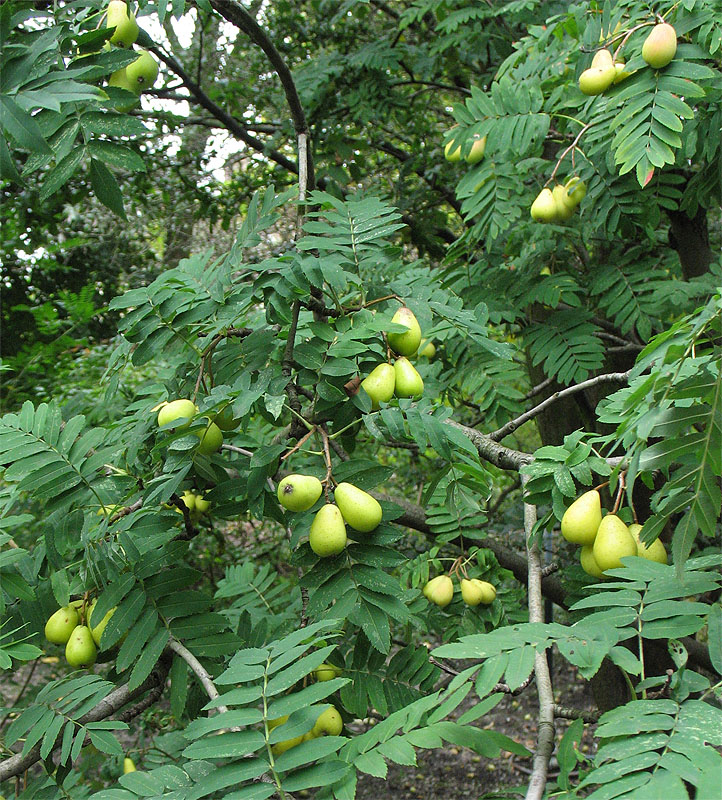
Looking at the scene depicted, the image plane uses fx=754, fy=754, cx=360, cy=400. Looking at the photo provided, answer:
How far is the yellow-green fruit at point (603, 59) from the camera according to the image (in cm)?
183

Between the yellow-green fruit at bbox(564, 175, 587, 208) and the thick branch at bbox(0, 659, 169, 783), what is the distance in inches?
67.2

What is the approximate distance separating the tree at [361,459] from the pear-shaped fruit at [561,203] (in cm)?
3

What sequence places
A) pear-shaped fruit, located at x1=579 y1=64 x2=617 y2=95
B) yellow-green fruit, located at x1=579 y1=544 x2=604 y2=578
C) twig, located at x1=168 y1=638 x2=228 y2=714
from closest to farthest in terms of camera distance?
twig, located at x1=168 y1=638 x2=228 y2=714
yellow-green fruit, located at x1=579 y1=544 x2=604 y2=578
pear-shaped fruit, located at x1=579 y1=64 x2=617 y2=95

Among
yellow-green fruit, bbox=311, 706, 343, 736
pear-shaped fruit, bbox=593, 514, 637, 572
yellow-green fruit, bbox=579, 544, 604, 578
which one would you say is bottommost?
yellow-green fruit, bbox=311, 706, 343, 736

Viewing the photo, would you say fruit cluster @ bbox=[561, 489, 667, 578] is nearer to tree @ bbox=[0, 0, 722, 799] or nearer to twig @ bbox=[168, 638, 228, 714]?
tree @ bbox=[0, 0, 722, 799]

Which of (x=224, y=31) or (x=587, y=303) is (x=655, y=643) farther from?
(x=224, y=31)

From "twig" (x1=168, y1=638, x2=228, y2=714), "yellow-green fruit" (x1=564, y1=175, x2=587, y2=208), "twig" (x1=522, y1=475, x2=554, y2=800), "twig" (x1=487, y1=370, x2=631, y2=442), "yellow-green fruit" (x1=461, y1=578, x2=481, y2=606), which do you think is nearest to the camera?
"twig" (x1=522, y1=475, x2=554, y2=800)

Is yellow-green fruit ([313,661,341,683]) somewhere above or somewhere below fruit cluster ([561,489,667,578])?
below

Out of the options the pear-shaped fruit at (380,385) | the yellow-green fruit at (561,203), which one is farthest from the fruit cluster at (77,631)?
the yellow-green fruit at (561,203)

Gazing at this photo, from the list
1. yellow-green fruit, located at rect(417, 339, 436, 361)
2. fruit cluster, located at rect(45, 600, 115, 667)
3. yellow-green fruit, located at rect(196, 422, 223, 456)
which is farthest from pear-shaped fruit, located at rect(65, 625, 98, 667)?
yellow-green fruit, located at rect(417, 339, 436, 361)

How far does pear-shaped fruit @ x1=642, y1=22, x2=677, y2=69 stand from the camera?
67.4 inches

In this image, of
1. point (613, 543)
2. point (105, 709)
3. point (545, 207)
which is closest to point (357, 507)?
point (613, 543)

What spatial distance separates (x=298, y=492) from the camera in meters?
1.14

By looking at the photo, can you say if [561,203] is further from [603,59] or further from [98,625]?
[98,625]
